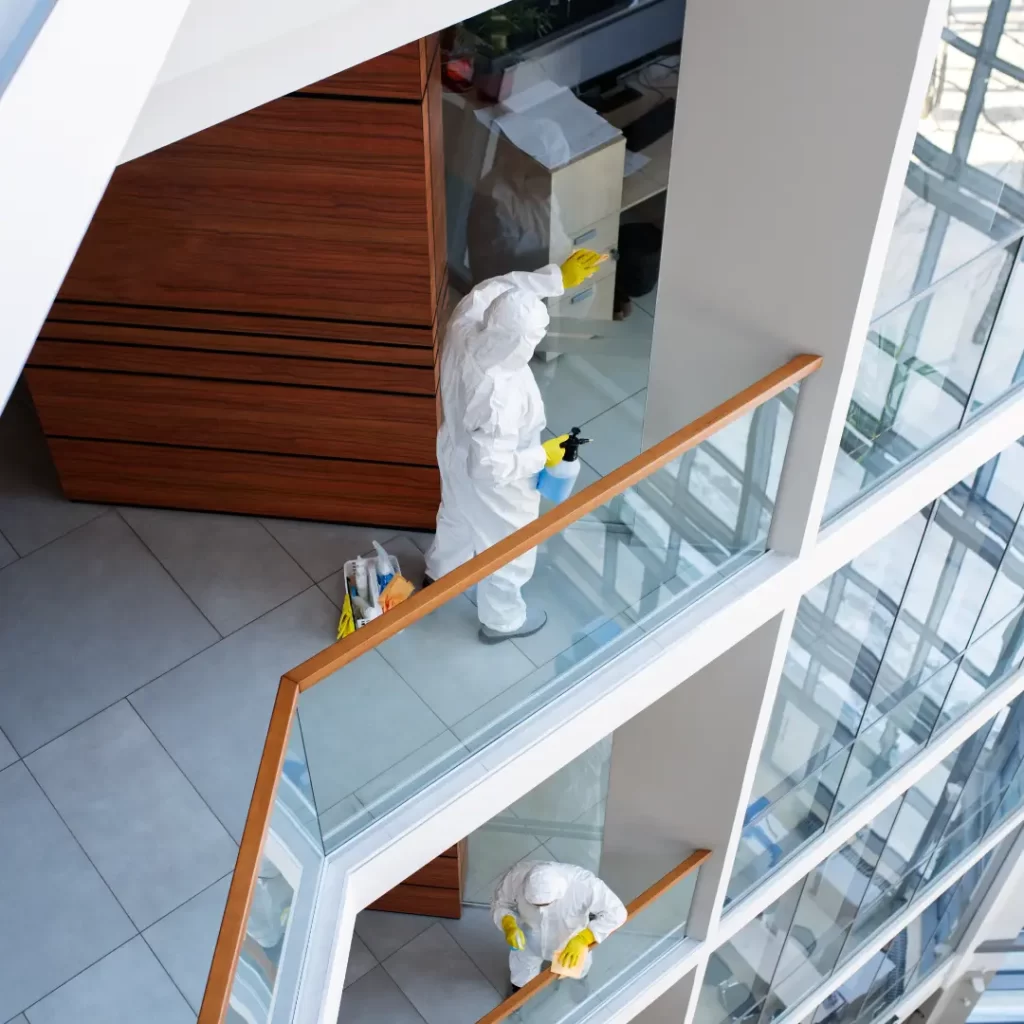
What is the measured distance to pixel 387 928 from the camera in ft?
24.0

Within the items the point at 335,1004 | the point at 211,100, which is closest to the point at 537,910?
the point at 335,1004

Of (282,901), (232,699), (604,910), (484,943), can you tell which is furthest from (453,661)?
(484,943)

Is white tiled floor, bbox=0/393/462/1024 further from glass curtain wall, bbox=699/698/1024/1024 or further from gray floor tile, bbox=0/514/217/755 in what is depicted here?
glass curtain wall, bbox=699/698/1024/1024

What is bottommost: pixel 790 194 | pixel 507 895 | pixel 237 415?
pixel 507 895

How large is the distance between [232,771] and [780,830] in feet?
9.89

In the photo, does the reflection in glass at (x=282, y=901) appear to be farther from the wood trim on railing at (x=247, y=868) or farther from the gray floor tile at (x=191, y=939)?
the gray floor tile at (x=191, y=939)

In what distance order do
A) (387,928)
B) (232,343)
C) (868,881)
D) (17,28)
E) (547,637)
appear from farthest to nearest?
(868,881) → (387,928) → (232,343) → (547,637) → (17,28)

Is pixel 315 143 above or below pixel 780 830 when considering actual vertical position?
above

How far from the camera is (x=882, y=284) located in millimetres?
4309

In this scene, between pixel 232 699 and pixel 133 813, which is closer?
pixel 133 813

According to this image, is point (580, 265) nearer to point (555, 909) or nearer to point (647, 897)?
point (647, 897)

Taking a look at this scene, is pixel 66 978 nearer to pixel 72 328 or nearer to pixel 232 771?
pixel 232 771

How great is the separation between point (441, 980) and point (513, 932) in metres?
1.02

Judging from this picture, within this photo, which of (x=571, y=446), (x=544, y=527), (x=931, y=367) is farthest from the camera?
(x=571, y=446)
